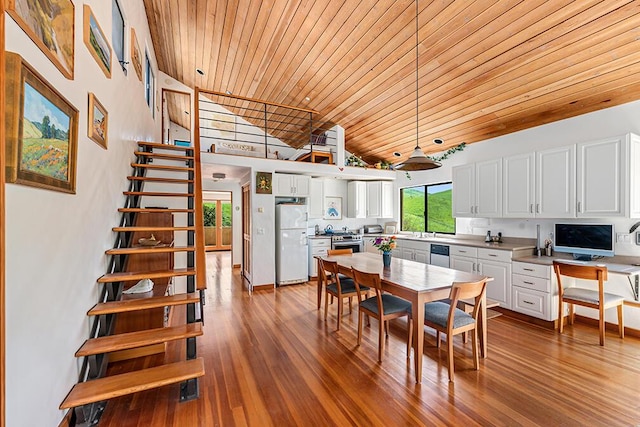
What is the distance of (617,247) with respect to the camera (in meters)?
3.25

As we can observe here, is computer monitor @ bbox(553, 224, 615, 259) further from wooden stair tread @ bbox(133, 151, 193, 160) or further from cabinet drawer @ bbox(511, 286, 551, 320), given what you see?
wooden stair tread @ bbox(133, 151, 193, 160)

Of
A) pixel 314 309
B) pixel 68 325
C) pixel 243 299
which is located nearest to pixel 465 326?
pixel 314 309

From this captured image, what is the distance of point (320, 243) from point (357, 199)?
145 centimetres

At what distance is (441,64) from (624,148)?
216cm

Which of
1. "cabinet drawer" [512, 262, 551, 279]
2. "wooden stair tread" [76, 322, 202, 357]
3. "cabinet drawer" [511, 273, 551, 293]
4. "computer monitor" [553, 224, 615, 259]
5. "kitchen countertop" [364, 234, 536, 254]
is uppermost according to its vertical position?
"computer monitor" [553, 224, 615, 259]

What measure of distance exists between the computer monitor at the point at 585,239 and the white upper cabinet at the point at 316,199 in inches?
159

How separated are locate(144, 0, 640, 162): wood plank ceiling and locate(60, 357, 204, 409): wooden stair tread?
4088 millimetres

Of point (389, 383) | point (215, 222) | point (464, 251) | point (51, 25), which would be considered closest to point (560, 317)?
point (464, 251)

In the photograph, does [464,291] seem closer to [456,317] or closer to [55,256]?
[456,317]

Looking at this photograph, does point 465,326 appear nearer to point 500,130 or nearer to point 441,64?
point 441,64

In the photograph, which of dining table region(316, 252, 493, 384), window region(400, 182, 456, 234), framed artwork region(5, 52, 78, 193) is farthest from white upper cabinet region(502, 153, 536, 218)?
framed artwork region(5, 52, 78, 193)

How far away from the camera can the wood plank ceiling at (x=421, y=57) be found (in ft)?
8.82

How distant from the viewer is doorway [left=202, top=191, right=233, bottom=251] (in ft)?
33.8

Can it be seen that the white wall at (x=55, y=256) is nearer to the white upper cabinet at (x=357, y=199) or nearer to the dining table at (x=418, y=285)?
the dining table at (x=418, y=285)
